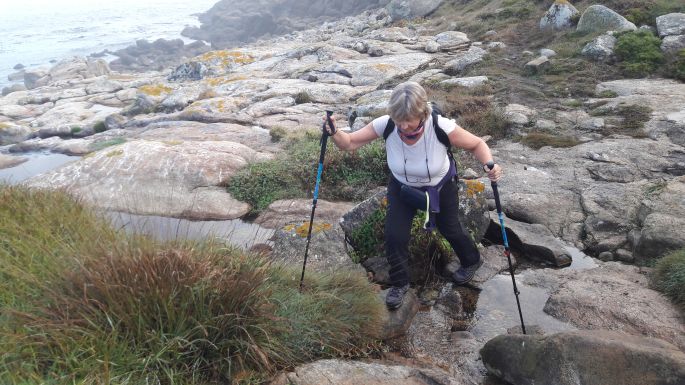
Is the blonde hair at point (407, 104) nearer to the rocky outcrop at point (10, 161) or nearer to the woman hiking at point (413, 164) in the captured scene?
the woman hiking at point (413, 164)

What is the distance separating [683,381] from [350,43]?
1006 inches

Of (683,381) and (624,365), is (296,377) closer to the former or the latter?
(624,365)

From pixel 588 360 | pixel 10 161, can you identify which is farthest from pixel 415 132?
pixel 10 161

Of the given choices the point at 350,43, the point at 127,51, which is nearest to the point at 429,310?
the point at 350,43

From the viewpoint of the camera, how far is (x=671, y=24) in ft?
50.3

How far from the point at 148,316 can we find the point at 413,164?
9.07 ft

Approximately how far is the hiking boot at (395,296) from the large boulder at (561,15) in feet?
57.1

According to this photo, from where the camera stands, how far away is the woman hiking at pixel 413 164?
14.7ft

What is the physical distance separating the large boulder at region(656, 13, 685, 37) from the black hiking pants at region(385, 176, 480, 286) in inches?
552

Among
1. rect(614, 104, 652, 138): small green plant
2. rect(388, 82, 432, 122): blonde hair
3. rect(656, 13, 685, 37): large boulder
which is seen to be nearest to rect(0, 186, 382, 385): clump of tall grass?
rect(388, 82, 432, 122): blonde hair

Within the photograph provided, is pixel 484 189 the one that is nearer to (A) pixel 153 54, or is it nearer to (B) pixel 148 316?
(B) pixel 148 316

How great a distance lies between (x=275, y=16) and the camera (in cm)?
7138

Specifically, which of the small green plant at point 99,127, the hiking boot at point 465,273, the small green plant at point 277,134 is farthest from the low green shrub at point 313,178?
the small green plant at point 99,127

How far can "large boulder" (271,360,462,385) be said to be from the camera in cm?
379
